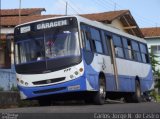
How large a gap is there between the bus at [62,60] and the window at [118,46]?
1.11 meters

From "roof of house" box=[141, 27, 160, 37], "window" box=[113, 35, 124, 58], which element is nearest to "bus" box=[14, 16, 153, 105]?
"window" box=[113, 35, 124, 58]

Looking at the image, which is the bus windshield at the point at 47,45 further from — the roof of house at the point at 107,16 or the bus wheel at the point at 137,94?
the roof of house at the point at 107,16

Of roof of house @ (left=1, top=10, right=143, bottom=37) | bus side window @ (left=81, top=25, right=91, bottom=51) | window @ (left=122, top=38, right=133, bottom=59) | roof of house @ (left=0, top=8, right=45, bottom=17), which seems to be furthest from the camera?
roof of house @ (left=0, top=8, right=45, bottom=17)

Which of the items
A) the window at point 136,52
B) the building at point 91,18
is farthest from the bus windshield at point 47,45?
the building at point 91,18

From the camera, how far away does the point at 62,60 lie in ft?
53.8

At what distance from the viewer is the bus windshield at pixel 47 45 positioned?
16406 millimetres

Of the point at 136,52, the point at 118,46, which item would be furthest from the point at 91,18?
the point at 118,46

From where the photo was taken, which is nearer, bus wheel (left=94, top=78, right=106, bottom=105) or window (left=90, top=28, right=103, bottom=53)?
bus wheel (left=94, top=78, right=106, bottom=105)

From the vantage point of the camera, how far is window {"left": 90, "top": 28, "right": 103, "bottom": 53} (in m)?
17.9

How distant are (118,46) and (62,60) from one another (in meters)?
4.84

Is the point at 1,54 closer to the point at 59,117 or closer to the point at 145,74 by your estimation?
the point at 145,74

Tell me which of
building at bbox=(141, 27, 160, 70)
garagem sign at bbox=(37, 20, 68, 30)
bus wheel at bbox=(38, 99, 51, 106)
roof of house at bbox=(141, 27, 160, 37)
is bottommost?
bus wheel at bbox=(38, 99, 51, 106)

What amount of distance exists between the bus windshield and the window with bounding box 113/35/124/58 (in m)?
4.12

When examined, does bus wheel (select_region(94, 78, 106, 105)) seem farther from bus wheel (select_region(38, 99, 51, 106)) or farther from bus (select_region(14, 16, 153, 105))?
bus wheel (select_region(38, 99, 51, 106))
